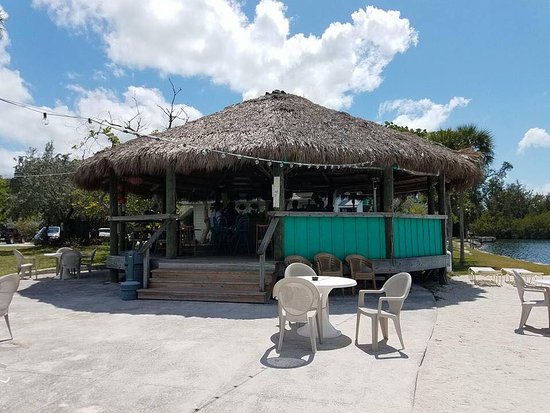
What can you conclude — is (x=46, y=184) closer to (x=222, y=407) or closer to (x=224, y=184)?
(x=224, y=184)

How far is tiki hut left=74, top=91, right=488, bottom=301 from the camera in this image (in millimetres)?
8828

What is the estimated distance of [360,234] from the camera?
937 cm

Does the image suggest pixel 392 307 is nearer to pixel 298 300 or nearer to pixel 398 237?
pixel 298 300

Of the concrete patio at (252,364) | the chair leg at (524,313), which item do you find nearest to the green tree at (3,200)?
the concrete patio at (252,364)

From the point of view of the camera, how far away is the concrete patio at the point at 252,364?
11.4ft

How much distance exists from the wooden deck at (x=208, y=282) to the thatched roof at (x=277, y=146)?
6.79ft

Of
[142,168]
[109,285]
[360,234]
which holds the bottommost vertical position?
[109,285]

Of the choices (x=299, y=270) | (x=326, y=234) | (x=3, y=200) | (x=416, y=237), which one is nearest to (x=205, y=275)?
(x=326, y=234)

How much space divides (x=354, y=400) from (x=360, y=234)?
19.9 ft

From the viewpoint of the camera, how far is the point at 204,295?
320 inches

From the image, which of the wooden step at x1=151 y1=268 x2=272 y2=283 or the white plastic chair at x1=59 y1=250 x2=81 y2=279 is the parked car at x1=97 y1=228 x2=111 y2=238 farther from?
the wooden step at x1=151 y1=268 x2=272 y2=283

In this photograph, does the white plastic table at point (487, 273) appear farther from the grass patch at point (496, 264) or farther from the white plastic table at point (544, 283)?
the white plastic table at point (544, 283)

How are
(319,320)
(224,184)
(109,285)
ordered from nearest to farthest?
(319,320) < (109,285) < (224,184)

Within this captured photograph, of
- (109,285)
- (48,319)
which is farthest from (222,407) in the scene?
(109,285)
